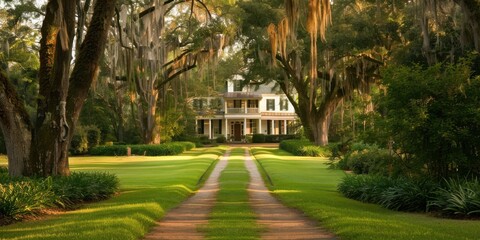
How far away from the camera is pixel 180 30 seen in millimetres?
38531

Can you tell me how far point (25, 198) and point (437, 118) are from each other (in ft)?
28.4

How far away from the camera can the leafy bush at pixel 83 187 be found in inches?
484

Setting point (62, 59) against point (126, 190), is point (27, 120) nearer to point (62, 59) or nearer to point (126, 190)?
point (62, 59)

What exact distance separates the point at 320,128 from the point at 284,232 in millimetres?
30660

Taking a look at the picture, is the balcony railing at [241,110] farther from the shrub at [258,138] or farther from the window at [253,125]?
the shrub at [258,138]

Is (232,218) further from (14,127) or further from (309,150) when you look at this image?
(309,150)

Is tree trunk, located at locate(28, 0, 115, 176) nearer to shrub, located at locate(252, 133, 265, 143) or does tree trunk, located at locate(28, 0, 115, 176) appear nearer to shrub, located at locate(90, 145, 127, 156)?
shrub, located at locate(90, 145, 127, 156)

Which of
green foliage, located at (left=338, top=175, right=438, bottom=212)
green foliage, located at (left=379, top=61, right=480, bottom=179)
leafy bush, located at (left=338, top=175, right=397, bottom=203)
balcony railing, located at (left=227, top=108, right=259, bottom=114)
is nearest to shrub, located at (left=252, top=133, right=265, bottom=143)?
balcony railing, located at (left=227, top=108, right=259, bottom=114)

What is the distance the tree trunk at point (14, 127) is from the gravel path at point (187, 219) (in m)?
4.13

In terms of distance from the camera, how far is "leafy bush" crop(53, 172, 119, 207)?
40.3 feet

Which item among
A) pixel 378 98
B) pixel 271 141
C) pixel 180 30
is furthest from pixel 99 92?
pixel 378 98

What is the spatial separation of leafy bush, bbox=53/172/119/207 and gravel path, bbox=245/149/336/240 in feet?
12.5

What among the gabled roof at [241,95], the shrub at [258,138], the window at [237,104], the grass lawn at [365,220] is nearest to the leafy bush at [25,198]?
the grass lawn at [365,220]

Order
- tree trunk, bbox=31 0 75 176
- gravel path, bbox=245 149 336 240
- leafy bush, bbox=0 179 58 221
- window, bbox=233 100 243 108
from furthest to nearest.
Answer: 1. window, bbox=233 100 243 108
2. tree trunk, bbox=31 0 75 176
3. leafy bush, bbox=0 179 58 221
4. gravel path, bbox=245 149 336 240
